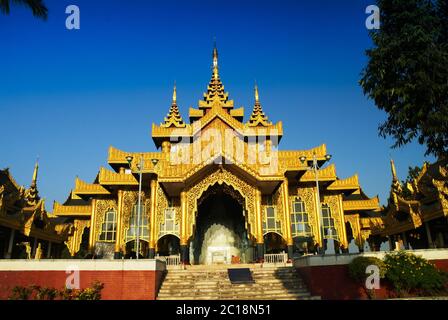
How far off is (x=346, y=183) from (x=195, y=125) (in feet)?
41.7

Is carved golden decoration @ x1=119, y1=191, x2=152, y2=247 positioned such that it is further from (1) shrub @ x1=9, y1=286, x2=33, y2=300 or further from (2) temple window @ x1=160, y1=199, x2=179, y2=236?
(1) shrub @ x1=9, y1=286, x2=33, y2=300

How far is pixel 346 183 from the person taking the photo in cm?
2733

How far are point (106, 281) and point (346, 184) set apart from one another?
19642mm

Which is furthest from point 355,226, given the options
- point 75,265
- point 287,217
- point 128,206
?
point 75,265

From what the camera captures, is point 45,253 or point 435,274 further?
point 45,253

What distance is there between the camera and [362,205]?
28.3 metres

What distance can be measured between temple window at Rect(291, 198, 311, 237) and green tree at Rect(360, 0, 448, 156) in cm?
1522

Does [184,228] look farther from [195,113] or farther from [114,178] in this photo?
[195,113]

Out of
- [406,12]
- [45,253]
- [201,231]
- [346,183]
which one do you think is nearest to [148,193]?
[201,231]

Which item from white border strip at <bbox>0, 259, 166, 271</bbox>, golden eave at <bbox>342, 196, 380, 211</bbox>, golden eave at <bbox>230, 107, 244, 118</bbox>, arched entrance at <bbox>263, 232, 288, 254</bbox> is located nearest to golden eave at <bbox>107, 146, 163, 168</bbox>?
golden eave at <bbox>230, 107, 244, 118</bbox>

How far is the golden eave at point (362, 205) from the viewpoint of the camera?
2812 centimetres

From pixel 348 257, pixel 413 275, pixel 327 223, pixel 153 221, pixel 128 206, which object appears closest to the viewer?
pixel 413 275

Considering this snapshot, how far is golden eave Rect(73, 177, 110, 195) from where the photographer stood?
27109 millimetres
